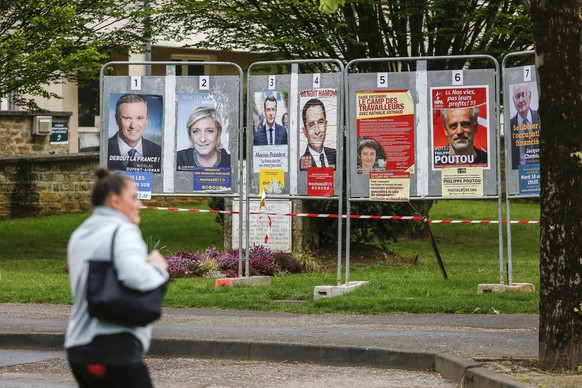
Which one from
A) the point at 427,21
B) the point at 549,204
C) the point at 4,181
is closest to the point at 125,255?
the point at 549,204

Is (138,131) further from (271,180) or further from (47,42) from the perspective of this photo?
(47,42)

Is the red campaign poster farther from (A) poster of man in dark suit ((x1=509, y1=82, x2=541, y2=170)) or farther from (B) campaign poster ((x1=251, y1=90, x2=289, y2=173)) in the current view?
(A) poster of man in dark suit ((x1=509, y1=82, x2=541, y2=170))

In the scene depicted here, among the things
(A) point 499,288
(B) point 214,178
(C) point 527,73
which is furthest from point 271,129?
(A) point 499,288

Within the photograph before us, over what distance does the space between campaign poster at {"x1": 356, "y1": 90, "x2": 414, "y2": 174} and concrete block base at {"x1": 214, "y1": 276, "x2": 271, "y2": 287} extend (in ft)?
8.37

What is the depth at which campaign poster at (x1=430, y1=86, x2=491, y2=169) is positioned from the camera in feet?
49.8

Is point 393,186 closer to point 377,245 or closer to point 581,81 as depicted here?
point 581,81

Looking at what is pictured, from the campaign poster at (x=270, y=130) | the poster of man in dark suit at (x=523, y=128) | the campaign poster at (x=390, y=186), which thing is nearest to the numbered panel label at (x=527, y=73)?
the poster of man in dark suit at (x=523, y=128)

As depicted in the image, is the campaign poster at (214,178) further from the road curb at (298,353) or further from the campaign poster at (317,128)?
the road curb at (298,353)

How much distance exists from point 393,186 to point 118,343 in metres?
10.2

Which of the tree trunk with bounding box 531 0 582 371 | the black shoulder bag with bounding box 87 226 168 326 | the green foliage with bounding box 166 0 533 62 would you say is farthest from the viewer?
the green foliage with bounding box 166 0 533 62

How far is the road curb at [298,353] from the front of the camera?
10070 millimetres

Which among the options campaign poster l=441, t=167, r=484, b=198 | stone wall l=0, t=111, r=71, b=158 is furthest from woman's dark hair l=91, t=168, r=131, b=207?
stone wall l=0, t=111, r=71, b=158

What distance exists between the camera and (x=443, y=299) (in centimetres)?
1455

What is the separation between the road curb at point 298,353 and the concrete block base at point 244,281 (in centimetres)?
489
